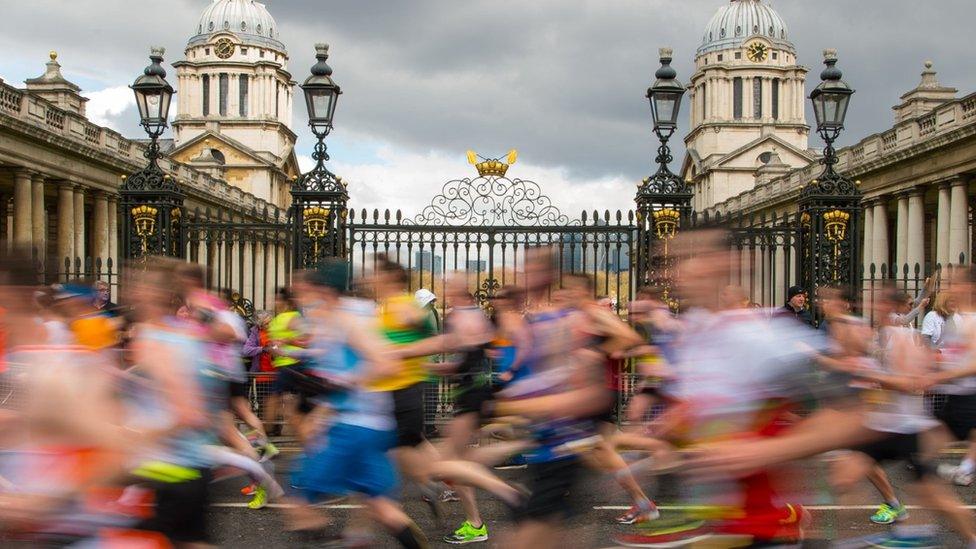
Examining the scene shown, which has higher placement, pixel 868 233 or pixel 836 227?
pixel 868 233

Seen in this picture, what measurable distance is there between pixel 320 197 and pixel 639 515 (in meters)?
7.04

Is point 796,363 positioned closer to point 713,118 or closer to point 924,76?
point 924,76

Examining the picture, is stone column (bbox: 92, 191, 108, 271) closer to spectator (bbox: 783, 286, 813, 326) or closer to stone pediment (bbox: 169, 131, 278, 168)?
spectator (bbox: 783, 286, 813, 326)

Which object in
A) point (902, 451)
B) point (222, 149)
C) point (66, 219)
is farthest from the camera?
point (222, 149)

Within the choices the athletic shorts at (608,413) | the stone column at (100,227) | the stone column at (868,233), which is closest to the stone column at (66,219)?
the stone column at (100,227)

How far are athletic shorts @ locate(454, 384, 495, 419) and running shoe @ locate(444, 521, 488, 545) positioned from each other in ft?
2.85

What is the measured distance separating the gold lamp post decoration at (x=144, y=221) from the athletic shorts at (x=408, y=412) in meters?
7.15

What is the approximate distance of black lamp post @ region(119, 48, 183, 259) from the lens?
1303 centimetres

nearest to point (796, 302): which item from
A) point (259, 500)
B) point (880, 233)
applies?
point (259, 500)

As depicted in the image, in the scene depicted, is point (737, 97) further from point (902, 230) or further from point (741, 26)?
point (902, 230)

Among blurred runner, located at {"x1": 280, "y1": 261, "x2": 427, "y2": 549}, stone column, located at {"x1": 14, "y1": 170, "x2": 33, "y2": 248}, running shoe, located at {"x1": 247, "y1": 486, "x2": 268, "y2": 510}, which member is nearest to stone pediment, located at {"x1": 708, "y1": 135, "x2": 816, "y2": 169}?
stone column, located at {"x1": 14, "y1": 170, "x2": 33, "y2": 248}

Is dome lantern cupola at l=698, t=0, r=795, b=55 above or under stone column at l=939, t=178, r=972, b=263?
above

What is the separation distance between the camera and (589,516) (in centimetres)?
832

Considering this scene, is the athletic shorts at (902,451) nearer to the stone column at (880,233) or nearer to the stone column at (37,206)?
the stone column at (37,206)
